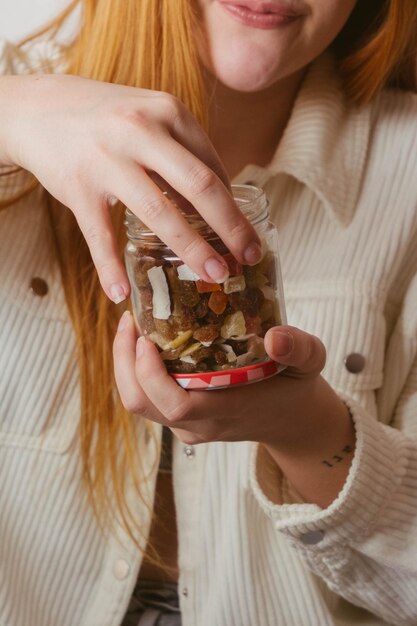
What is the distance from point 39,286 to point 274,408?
349 millimetres

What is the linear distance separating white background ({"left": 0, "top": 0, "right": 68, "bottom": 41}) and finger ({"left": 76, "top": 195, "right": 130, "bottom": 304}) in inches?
30.7

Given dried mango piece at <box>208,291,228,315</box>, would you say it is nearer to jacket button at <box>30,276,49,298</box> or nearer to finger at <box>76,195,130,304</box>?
finger at <box>76,195,130,304</box>

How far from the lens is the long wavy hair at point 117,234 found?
928mm

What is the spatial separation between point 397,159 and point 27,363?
0.52 m

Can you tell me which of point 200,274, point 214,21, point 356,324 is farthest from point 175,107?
point 356,324

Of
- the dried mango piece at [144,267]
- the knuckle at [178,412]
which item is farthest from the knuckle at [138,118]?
the knuckle at [178,412]

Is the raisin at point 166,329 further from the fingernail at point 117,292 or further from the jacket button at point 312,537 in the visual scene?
the jacket button at point 312,537

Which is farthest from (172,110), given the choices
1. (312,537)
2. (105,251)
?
(312,537)

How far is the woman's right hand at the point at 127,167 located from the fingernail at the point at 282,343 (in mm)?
71

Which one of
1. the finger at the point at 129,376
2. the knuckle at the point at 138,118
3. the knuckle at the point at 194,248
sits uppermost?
the knuckle at the point at 138,118

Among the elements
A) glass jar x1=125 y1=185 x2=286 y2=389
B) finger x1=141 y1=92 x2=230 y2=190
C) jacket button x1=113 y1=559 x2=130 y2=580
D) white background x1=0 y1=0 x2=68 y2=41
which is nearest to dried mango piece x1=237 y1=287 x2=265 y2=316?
glass jar x1=125 y1=185 x2=286 y2=389

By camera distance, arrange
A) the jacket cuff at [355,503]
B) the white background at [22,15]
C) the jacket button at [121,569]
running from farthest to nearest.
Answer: the white background at [22,15], the jacket button at [121,569], the jacket cuff at [355,503]

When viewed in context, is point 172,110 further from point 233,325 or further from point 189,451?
point 189,451

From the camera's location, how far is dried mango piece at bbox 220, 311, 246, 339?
0.65m
